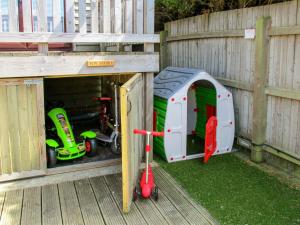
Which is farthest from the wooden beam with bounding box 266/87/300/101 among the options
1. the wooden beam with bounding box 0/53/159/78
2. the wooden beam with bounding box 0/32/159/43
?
the wooden beam with bounding box 0/32/159/43

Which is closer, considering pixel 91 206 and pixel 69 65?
pixel 91 206

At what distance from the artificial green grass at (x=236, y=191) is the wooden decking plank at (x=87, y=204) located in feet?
4.31

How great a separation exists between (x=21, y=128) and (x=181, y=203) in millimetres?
2522

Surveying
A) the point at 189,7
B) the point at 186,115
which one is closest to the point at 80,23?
the point at 186,115

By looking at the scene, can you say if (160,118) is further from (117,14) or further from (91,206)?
(91,206)

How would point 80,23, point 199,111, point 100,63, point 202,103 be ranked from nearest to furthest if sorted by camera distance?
point 80,23
point 100,63
point 202,103
point 199,111

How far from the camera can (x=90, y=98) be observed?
28.0 ft

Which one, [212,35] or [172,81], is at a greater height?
[212,35]

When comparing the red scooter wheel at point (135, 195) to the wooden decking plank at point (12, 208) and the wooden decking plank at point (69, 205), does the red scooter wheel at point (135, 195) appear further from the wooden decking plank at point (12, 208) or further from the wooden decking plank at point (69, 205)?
the wooden decking plank at point (12, 208)

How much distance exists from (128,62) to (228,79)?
2.19 meters

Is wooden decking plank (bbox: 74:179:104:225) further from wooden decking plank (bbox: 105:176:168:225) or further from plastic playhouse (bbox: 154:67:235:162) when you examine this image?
plastic playhouse (bbox: 154:67:235:162)

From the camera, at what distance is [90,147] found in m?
5.69

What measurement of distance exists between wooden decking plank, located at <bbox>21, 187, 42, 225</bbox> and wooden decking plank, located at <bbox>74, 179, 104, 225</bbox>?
52 cm

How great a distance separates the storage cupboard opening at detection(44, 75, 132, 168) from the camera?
5523 mm
